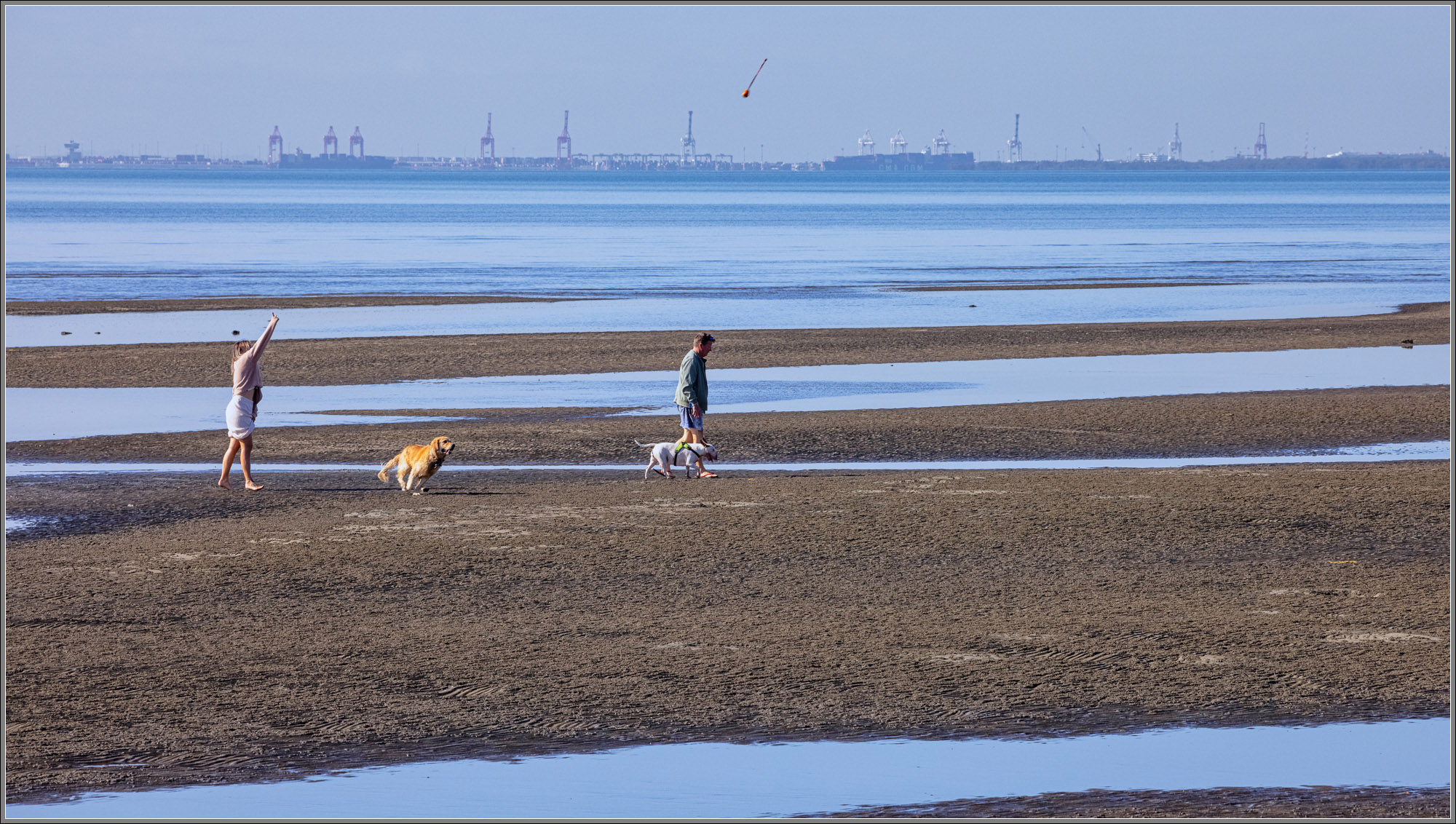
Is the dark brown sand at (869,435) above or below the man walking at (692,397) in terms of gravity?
below

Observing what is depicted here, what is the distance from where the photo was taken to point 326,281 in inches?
1965

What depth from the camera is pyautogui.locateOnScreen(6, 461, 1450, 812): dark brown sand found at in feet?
26.7

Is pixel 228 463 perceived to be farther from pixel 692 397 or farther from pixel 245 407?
pixel 692 397

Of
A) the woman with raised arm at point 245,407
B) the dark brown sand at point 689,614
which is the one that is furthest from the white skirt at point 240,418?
the dark brown sand at point 689,614

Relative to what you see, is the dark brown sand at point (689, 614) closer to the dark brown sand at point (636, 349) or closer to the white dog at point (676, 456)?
the white dog at point (676, 456)

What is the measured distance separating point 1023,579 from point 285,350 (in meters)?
21.2

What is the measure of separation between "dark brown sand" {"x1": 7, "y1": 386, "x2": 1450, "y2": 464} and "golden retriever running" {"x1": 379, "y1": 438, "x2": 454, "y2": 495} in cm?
256

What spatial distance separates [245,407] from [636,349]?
15.7 m

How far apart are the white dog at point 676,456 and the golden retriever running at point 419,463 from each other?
78.0 inches

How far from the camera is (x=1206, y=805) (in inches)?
274

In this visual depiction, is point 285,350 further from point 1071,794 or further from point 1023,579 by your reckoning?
point 1071,794

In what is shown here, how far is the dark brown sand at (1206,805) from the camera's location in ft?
22.5

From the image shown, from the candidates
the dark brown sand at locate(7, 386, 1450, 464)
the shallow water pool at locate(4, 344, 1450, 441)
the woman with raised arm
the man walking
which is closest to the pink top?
the woman with raised arm

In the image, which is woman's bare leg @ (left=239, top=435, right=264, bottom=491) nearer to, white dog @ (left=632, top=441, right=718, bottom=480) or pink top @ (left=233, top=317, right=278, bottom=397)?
pink top @ (left=233, top=317, right=278, bottom=397)
